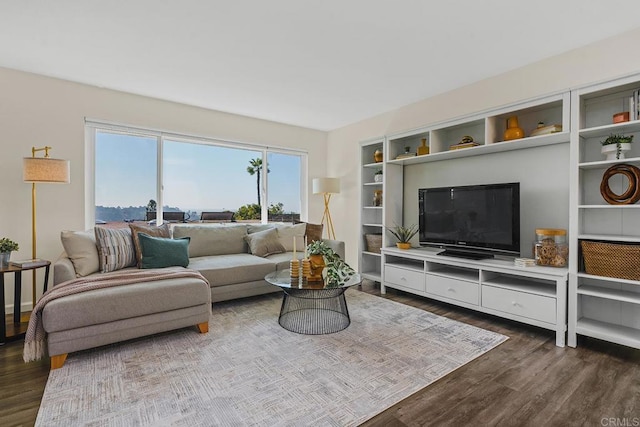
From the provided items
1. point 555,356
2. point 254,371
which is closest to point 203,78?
point 254,371

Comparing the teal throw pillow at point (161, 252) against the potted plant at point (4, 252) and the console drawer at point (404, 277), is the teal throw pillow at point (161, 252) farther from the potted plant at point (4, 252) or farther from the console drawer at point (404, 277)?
the console drawer at point (404, 277)

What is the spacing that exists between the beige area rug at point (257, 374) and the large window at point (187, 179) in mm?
2098

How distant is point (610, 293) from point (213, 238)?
394 cm

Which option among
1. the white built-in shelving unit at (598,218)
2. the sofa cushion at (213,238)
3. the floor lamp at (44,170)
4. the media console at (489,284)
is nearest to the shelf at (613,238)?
the white built-in shelving unit at (598,218)

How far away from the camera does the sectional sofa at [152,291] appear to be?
6.96 feet

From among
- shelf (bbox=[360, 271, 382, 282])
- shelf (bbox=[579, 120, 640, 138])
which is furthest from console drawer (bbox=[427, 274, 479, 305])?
shelf (bbox=[579, 120, 640, 138])

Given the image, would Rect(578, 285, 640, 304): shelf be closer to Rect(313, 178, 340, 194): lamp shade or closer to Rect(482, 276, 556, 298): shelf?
Rect(482, 276, 556, 298): shelf

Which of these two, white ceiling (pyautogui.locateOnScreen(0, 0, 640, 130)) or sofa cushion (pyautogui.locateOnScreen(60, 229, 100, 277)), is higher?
white ceiling (pyautogui.locateOnScreen(0, 0, 640, 130))

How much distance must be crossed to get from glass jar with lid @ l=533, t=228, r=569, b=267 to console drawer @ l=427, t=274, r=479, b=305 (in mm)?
613

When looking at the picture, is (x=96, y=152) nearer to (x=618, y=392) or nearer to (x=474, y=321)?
(x=474, y=321)

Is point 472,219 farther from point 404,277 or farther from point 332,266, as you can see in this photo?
point 332,266

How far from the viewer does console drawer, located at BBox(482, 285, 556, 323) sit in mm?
2555

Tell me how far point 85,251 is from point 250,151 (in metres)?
2.73

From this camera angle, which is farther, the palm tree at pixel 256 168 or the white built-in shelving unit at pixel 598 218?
the palm tree at pixel 256 168
